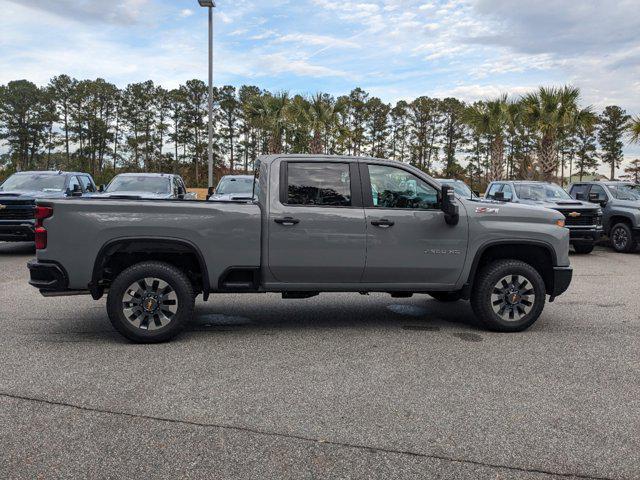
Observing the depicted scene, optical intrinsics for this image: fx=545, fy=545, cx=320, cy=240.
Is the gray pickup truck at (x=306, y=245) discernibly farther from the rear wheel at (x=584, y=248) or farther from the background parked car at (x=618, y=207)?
the background parked car at (x=618, y=207)

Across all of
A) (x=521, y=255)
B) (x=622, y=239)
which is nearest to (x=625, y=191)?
(x=622, y=239)

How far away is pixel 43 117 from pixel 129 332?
7581cm

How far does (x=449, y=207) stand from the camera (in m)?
5.85

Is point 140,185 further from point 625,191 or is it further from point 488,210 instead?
point 625,191

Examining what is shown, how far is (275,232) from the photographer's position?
5.67m

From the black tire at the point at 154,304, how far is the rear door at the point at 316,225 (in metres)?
0.96

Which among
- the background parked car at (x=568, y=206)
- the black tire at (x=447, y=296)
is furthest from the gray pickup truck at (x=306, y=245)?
the background parked car at (x=568, y=206)

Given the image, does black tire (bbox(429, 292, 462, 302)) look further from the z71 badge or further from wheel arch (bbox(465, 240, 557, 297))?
the z71 badge

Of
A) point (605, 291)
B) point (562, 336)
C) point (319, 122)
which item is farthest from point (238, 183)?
point (319, 122)

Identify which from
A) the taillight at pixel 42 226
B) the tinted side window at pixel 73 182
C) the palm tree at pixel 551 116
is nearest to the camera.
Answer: the taillight at pixel 42 226

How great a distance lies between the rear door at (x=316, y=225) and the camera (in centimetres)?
570

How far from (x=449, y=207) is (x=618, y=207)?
11.2 meters

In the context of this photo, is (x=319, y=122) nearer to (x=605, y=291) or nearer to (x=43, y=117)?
(x=605, y=291)

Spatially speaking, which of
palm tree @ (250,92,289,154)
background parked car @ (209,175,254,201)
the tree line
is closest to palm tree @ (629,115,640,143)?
background parked car @ (209,175,254,201)
